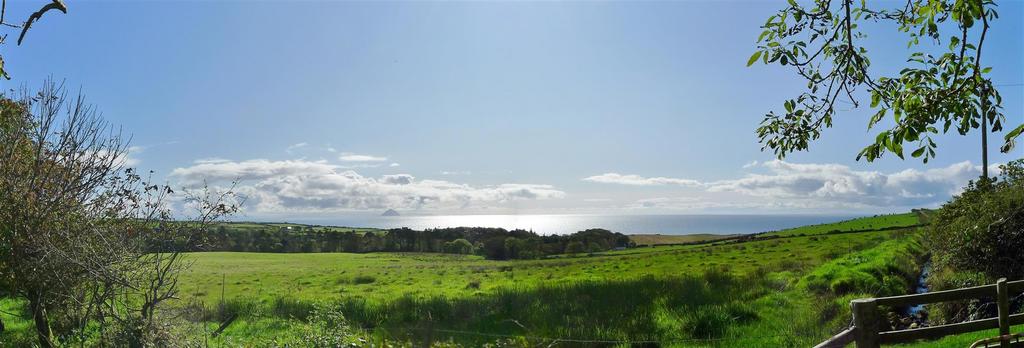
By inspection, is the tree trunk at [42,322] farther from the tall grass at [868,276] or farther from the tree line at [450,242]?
the tree line at [450,242]

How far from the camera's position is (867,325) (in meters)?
5.76

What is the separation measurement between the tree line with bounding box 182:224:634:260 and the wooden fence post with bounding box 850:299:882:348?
5072cm

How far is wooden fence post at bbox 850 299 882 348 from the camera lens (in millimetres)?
5758

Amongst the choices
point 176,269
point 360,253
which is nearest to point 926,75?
point 176,269

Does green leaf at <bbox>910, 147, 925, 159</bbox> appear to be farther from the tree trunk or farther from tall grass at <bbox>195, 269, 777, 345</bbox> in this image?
the tree trunk

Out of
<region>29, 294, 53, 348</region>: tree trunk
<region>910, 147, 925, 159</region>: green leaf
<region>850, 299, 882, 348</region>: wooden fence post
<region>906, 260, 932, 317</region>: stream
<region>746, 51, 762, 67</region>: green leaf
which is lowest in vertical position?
<region>906, 260, 932, 317</region>: stream

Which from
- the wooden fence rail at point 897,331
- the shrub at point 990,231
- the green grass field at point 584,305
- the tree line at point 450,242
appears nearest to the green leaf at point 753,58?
the wooden fence rail at point 897,331

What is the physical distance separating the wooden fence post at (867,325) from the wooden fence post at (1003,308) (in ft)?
6.49

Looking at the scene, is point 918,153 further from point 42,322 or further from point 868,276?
point 868,276

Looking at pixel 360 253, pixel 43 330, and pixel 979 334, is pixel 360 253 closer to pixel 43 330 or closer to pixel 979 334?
pixel 43 330

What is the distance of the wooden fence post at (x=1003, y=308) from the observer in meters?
6.48

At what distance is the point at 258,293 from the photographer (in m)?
32.2

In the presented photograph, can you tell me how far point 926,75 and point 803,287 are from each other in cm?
2156

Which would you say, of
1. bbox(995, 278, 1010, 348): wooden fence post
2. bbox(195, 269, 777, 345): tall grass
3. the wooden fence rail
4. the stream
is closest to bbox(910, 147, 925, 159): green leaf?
the wooden fence rail
